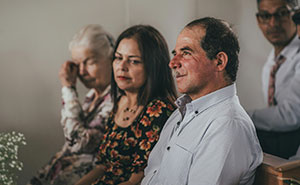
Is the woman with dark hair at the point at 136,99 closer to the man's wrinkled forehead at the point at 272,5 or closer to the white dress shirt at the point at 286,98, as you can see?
the white dress shirt at the point at 286,98

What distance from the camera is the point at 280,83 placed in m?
2.43

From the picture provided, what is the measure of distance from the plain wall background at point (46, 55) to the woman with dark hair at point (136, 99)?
0.96 meters

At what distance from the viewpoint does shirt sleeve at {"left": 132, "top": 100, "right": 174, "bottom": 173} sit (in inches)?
66.8

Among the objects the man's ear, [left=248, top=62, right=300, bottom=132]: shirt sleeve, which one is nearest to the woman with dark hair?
the man's ear

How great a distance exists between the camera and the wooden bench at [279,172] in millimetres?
1205

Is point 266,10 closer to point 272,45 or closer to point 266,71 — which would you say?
point 272,45

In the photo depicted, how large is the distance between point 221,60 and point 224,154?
340 millimetres

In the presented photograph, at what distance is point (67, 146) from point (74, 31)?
0.86m

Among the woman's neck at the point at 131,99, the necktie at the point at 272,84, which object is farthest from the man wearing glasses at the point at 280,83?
the woman's neck at the point at 131,99

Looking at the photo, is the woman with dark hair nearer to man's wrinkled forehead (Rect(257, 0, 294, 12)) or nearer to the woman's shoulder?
the woman's shoulder

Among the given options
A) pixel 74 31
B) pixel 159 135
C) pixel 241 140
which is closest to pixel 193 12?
pixel 74 31

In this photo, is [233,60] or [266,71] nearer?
[233,60]

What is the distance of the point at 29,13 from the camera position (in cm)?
258

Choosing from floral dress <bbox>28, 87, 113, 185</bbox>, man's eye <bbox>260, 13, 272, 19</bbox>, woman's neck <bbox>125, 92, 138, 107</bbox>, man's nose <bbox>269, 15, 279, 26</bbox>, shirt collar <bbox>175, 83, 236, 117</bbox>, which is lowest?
floral dress <bbox>28, 87, 113, 185</bbox>
